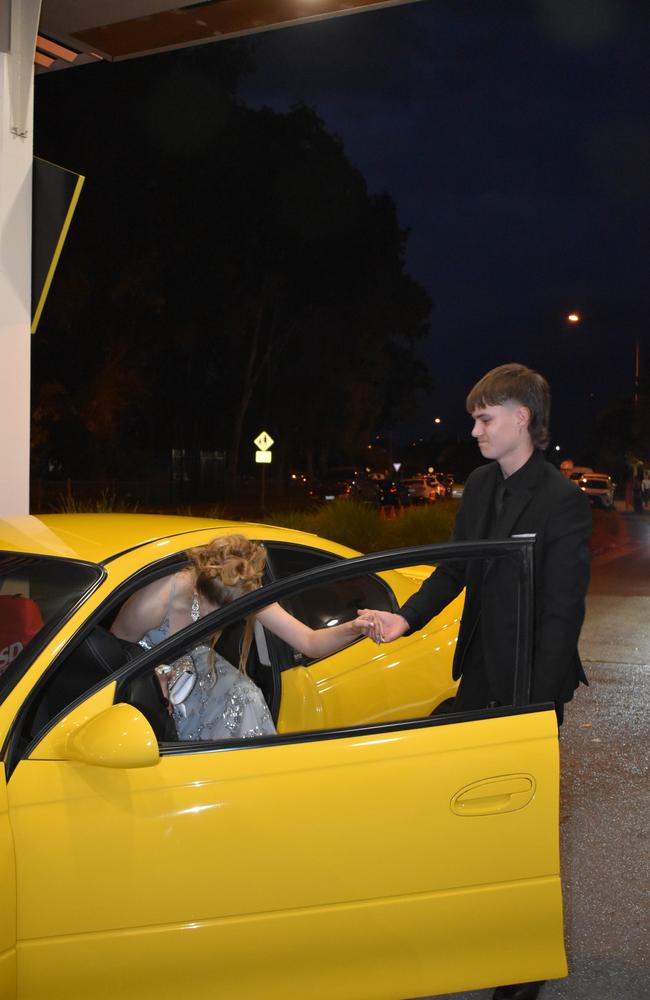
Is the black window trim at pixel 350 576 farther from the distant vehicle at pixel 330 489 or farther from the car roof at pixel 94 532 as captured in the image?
the distant vehicle at pixel 330 489

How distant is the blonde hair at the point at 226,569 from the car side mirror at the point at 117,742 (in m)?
0.76

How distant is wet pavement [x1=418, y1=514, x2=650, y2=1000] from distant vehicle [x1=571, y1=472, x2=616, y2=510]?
30.5 metres

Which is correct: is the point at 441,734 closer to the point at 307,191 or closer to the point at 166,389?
the point at 307,191

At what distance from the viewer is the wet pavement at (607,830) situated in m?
3.71

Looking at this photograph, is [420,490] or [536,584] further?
[420,490]

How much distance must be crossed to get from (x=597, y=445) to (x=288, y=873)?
111m

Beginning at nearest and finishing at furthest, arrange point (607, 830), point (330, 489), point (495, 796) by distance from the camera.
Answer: point (495, 796) < point (607, 830) < point (330, 489)

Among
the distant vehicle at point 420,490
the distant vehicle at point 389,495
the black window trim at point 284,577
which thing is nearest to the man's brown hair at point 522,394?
the black window trim at point 284,577

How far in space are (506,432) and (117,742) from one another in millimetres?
1593

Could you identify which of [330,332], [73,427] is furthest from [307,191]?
[73,427]

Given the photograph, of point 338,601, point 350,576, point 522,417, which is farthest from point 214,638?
point 338,601

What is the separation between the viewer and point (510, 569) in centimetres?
294

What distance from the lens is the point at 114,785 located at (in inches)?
96.9

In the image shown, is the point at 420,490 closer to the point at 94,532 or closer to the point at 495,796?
the point at 94,532
